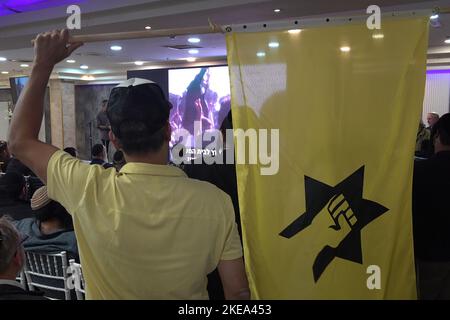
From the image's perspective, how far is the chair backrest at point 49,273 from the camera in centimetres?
221

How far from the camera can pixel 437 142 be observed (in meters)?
2.10

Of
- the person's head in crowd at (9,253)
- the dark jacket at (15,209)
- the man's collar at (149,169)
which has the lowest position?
the dark jacket at (15,209)

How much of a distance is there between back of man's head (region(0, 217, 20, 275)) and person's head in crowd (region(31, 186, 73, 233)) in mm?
920

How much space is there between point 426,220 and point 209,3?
3.29 m

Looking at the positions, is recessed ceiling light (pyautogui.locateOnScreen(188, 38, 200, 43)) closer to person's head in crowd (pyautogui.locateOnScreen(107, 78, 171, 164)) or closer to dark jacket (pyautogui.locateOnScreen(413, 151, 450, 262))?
dark jacket (pyautogui.locateOnScreen(413, 151, 450, 262))

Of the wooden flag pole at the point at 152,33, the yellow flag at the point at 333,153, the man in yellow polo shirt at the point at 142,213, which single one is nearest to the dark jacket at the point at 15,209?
the wooden flag pole at the point at 152,33

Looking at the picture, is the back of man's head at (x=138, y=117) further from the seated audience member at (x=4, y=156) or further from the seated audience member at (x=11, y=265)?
the seated audience member at (x=4, y=156)

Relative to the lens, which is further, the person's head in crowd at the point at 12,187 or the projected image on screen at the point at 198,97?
the projected image on screen at the point at 198,97

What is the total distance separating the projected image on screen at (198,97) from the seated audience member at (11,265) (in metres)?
7.63

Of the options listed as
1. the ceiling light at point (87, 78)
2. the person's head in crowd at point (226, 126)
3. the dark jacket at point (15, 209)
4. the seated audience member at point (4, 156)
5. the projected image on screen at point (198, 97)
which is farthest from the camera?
the ceiling light at point (87, 78)

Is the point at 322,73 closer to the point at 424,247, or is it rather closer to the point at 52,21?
the point at 424,247

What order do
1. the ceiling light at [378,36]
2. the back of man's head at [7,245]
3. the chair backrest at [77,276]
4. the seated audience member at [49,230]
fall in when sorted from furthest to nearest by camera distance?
the seated audience member at [49,230], the chair backrest at [77,276], the ceiling light at [378,36], the back of man's head at [7,245]

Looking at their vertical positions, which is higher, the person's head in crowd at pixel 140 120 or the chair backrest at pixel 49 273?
the person's head in crowd at pixel 140 120
